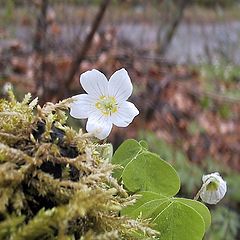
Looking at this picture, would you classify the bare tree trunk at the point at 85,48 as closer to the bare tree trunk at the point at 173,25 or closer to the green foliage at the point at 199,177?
the green foliage at the point at 199,177

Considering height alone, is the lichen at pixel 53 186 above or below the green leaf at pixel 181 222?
above

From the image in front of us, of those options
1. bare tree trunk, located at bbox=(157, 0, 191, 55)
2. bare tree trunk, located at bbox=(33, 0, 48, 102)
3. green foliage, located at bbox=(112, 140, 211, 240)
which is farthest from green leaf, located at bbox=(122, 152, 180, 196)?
→ bare tree trunk, located at bbox=(157, 0, 191, 55)

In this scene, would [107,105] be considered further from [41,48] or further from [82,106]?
[41,48]

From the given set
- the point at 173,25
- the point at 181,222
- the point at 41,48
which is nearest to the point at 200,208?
the point at 181,222

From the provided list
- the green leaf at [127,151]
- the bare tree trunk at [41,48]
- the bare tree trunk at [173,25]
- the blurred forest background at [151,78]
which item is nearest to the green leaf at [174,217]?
the green leaf at [127,151]

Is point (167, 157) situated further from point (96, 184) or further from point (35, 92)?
point (96, 184)

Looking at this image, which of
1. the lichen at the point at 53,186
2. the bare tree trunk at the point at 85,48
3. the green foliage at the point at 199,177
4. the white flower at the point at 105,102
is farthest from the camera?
the bare tree trunk at the point at 85,48

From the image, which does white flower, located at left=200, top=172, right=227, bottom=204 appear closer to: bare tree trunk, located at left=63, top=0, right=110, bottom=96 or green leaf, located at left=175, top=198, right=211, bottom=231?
green leaf, located at left=175, top=198, right=211, bottom=231
